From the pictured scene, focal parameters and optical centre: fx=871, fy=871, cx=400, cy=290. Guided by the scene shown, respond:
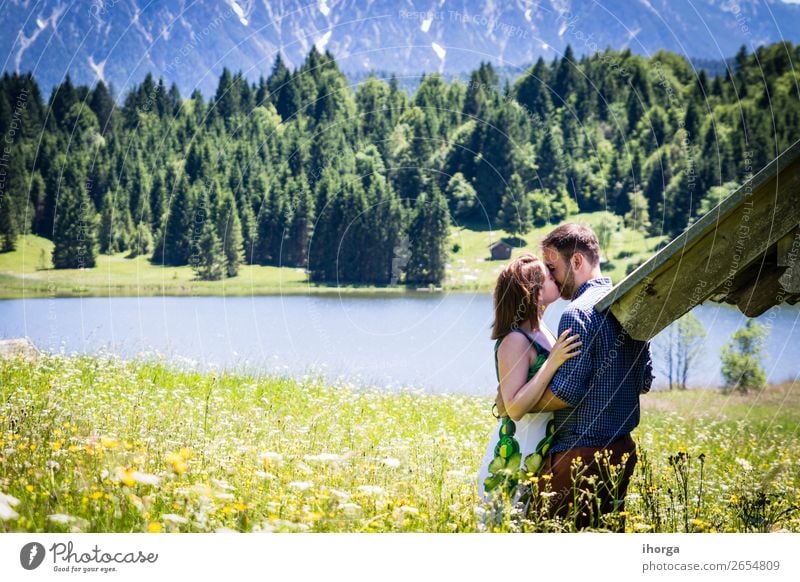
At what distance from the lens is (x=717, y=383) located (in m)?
19.1

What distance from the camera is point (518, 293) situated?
4.62 meters

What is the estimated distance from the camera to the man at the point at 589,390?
4.54 metres

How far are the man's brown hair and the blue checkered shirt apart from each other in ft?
0.83

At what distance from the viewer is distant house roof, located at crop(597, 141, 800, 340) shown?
457 centimetres

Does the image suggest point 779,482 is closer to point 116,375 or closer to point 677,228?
point 116,375

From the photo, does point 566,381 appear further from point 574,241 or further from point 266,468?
point 266,468

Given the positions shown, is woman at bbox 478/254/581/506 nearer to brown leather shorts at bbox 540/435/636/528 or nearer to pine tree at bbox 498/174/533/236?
brown leather shorts at bbox 540/435/636/528

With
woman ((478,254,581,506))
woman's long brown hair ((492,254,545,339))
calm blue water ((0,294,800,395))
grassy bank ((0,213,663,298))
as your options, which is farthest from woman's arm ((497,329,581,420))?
grassy bank ((0,213,663,298))

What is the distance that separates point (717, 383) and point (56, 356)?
1454 centimetres

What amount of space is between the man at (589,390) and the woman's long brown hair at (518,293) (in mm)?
136

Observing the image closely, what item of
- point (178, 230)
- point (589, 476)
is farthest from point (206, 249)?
point (589, 476)

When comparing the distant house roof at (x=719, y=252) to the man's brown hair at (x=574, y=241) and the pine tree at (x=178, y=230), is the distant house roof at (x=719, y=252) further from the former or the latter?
the pine tree at (x=178, y=230)
